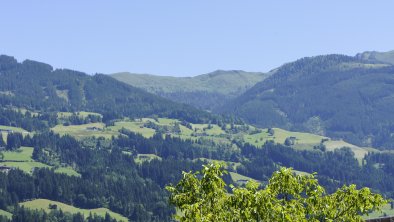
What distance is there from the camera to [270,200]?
36.1 meters

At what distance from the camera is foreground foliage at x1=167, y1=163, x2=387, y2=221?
119ft

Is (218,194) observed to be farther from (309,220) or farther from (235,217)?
(309,220)

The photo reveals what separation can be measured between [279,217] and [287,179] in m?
3.41

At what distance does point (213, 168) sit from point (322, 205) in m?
6.35

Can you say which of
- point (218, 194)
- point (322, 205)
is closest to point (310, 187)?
point (322, 205)

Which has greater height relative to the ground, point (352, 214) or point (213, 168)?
point (213, 168)

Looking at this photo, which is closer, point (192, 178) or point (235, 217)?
point (235, 217)

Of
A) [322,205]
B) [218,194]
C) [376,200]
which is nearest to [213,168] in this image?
[218,194]

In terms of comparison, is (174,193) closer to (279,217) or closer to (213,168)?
(213,168)

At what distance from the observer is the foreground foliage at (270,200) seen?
36.4m

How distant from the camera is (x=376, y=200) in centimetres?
3947

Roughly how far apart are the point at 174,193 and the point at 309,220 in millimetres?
7413

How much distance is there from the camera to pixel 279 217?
117 ft

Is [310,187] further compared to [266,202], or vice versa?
[310,187]
